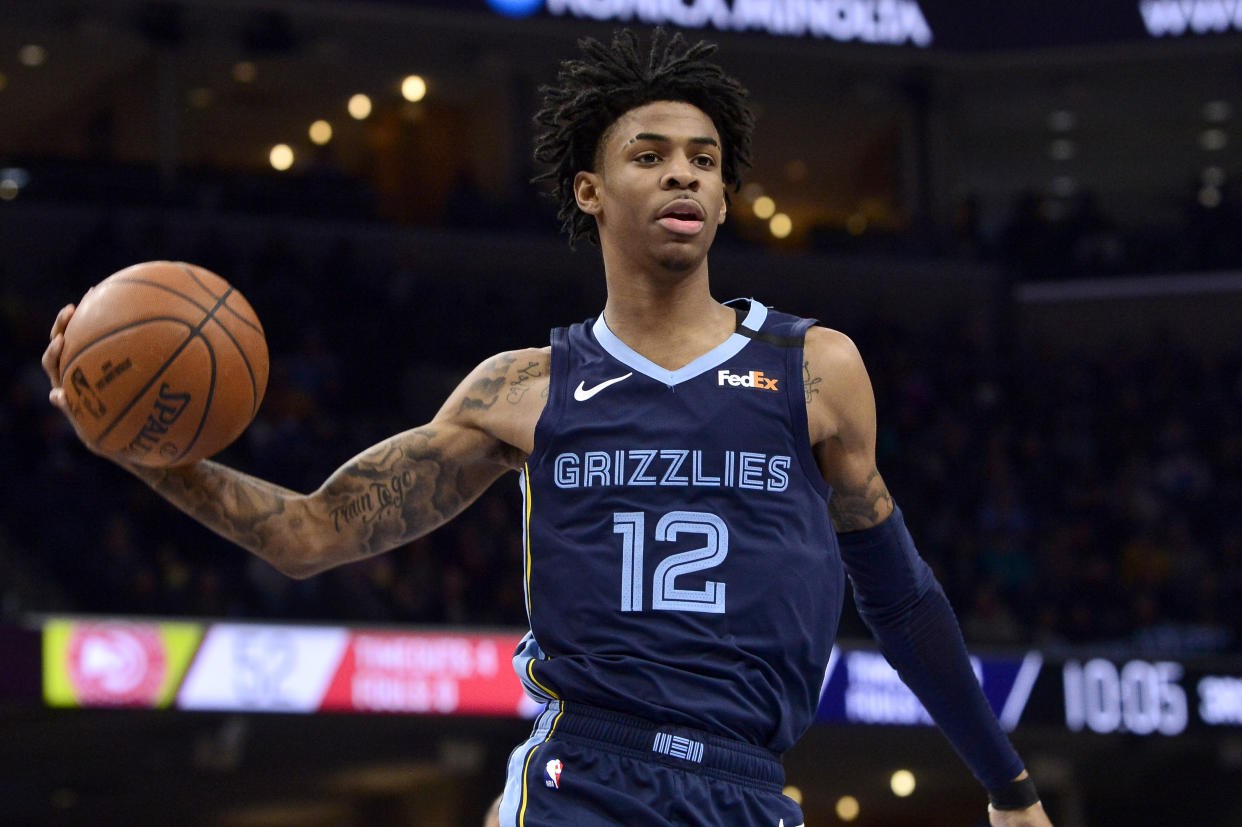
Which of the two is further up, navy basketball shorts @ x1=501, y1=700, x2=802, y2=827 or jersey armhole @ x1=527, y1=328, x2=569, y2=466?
jersey armhole @ x1=527, y1=328, x2=569, y2=466

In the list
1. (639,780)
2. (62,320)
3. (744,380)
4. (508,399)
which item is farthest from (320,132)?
(639,780)

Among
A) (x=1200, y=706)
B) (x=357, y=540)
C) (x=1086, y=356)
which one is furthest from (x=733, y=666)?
(x=1086, y=356)

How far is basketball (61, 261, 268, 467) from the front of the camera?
272cm

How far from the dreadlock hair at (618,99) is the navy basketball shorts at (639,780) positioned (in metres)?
1.04

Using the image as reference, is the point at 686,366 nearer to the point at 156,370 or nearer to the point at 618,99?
the point at 618,99

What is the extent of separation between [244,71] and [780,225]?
716 cm

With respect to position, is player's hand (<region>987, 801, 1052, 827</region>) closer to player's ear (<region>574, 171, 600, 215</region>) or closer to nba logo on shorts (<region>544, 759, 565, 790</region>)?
nba logo on shorts (<region>544, 759, 565, 790</region>)

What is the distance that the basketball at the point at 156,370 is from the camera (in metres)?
2.72

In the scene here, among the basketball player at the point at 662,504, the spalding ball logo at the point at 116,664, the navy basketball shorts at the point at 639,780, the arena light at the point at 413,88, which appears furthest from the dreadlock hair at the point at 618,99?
the arena light at the point at 413,88

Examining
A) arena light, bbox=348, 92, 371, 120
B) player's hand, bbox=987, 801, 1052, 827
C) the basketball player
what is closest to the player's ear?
the basketball player

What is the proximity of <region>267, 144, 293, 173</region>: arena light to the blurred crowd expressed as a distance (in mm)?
3253

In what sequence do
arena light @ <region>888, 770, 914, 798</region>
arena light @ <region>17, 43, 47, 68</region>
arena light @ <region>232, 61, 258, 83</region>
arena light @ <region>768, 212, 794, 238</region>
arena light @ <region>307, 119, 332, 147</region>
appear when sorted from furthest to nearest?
arena light @ <region>768, 212, 794, 238</region>, arena light @ <region>307, 119, 332, 147</region>, arena light @ <region>232, 61, 258, 83</region>, arena light @ <region>17, 43, 47, 68</region>, arena light @ <region>888, 770, 914, 798</region>

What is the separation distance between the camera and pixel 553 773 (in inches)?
99.7

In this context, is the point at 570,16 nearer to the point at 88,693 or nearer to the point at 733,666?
the point at 88,693
